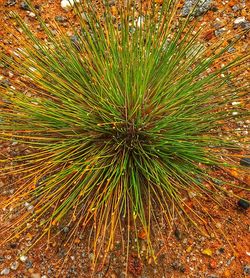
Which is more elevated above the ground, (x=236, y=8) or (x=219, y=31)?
(x=236, y=8)

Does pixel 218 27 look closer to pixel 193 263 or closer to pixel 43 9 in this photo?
pixel 43 9

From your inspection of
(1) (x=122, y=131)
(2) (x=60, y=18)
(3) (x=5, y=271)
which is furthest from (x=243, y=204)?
(2) (x=60, y=18)

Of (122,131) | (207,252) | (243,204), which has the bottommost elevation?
(207,252)

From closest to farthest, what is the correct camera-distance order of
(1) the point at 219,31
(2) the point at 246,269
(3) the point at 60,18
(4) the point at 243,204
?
(2) the point at 246,269
(4) the point at 243,204
(1) the point at 219,31
(3) the point at 60,18

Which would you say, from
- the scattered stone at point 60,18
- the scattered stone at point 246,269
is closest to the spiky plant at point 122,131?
the scattered stone at point 246,269

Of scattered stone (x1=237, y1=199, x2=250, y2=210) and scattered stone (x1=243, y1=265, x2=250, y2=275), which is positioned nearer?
scattered stone (x1=243, y1=265, x2=250, y2=275)

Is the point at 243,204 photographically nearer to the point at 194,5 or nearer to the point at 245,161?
the point at 245,161

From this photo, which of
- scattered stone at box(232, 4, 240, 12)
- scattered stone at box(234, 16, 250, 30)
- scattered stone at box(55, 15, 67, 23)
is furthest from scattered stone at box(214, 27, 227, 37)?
scattered stone at box(55, 15, 67, 23)

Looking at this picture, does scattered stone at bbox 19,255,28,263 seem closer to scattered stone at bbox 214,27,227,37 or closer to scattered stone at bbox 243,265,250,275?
scattered stone at bbox 243,265,250,275

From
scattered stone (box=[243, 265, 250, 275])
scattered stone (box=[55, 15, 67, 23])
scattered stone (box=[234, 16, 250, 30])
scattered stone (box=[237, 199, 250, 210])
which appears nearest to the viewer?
scattered stone (box=[243, 265, 250, 275])

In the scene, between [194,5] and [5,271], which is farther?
[194,5]

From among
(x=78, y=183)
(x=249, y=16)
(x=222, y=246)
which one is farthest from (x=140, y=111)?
(x=249, y=16)

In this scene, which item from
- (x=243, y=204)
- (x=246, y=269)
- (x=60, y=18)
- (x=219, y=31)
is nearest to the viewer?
(x=246, y=269)
